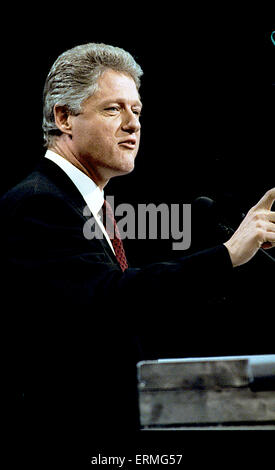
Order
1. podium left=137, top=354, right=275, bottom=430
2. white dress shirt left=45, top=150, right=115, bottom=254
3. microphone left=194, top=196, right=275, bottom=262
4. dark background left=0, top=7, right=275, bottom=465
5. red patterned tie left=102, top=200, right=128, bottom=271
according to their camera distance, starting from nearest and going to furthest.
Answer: podium left=137, top=354, right=275, bottom=430
microphone left=194, top=196, right=275, bottom=262
white dress shirt left=45, top=150, right=115, bottom=254
red patterned tie left=102, top=200, right=128, bottom=271
dark background left=0, top=7, right=275, bottom=465

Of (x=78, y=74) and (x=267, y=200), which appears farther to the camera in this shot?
(x=78, y=74)

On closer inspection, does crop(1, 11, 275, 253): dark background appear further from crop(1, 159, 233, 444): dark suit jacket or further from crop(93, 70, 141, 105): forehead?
crop(1, 159, 233, 444): dark suit jacket

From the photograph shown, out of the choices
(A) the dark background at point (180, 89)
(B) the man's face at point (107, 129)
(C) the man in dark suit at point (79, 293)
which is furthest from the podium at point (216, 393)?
(A) the dark background at point (180, 89)

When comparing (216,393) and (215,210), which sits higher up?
(215,210)

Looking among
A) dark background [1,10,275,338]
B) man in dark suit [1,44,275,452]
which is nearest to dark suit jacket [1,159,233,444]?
man in dark suit [1,44,275,452]

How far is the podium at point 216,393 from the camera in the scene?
103 cm

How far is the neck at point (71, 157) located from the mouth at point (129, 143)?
0.38 ft

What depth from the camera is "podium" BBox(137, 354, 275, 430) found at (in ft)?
3.38

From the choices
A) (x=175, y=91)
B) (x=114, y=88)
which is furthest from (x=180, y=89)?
(x=114, y=88)

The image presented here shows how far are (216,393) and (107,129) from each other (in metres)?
0.79

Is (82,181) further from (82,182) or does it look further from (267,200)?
(267,200)

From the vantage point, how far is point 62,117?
1539 millimetres
